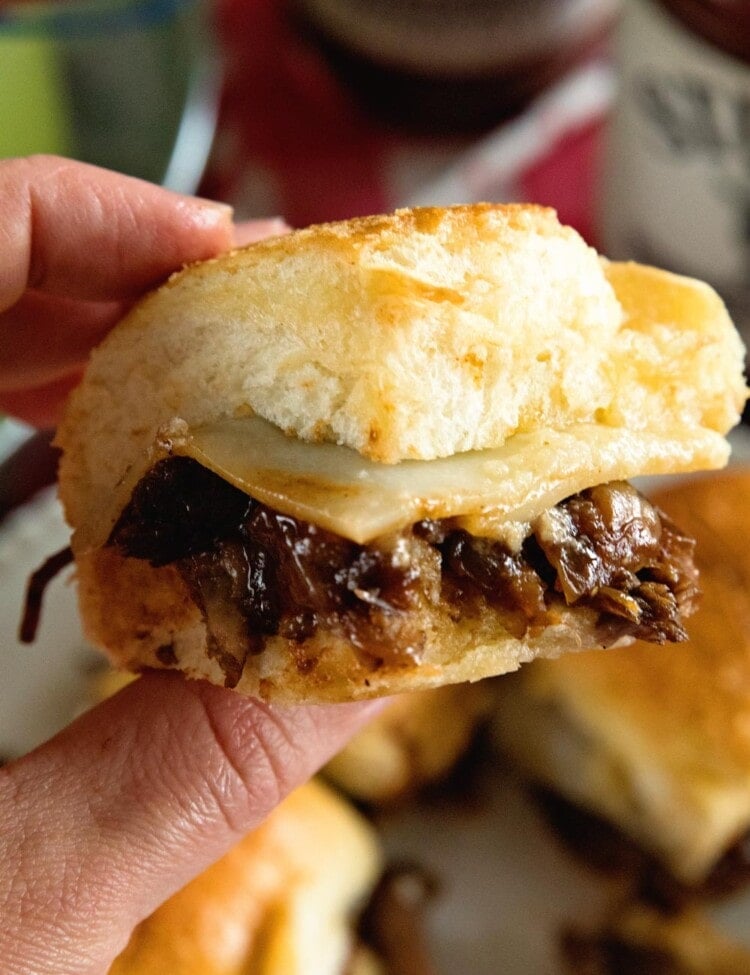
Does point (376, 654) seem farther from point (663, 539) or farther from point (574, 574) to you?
point (663, 539)

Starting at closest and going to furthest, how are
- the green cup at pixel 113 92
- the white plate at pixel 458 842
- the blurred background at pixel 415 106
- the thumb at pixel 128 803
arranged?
1. the thumb at pixel 128 803
2. the white plate at pixel 458 842
3. the blurred background at pixel 415 106
4. the green cup at pixel 113 92

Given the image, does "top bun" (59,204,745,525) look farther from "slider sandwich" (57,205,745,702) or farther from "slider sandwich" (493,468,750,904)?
"slider sandwich" (493,468,750,904)

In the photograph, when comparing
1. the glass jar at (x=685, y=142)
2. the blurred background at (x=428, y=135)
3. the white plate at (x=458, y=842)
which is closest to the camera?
the white plate at (x=458, y=842)

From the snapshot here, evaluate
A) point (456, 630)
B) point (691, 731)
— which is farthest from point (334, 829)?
point (456, 630)

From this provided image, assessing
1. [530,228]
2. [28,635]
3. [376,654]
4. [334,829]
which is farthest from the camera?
[334,829]

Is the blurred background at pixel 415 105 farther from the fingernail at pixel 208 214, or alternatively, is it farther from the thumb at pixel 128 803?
the thumb at pixel 128 803

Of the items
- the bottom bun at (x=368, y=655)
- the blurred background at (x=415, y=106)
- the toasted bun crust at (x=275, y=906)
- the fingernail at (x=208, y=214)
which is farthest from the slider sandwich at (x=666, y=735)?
the fingernail at (x=208, y=214)
